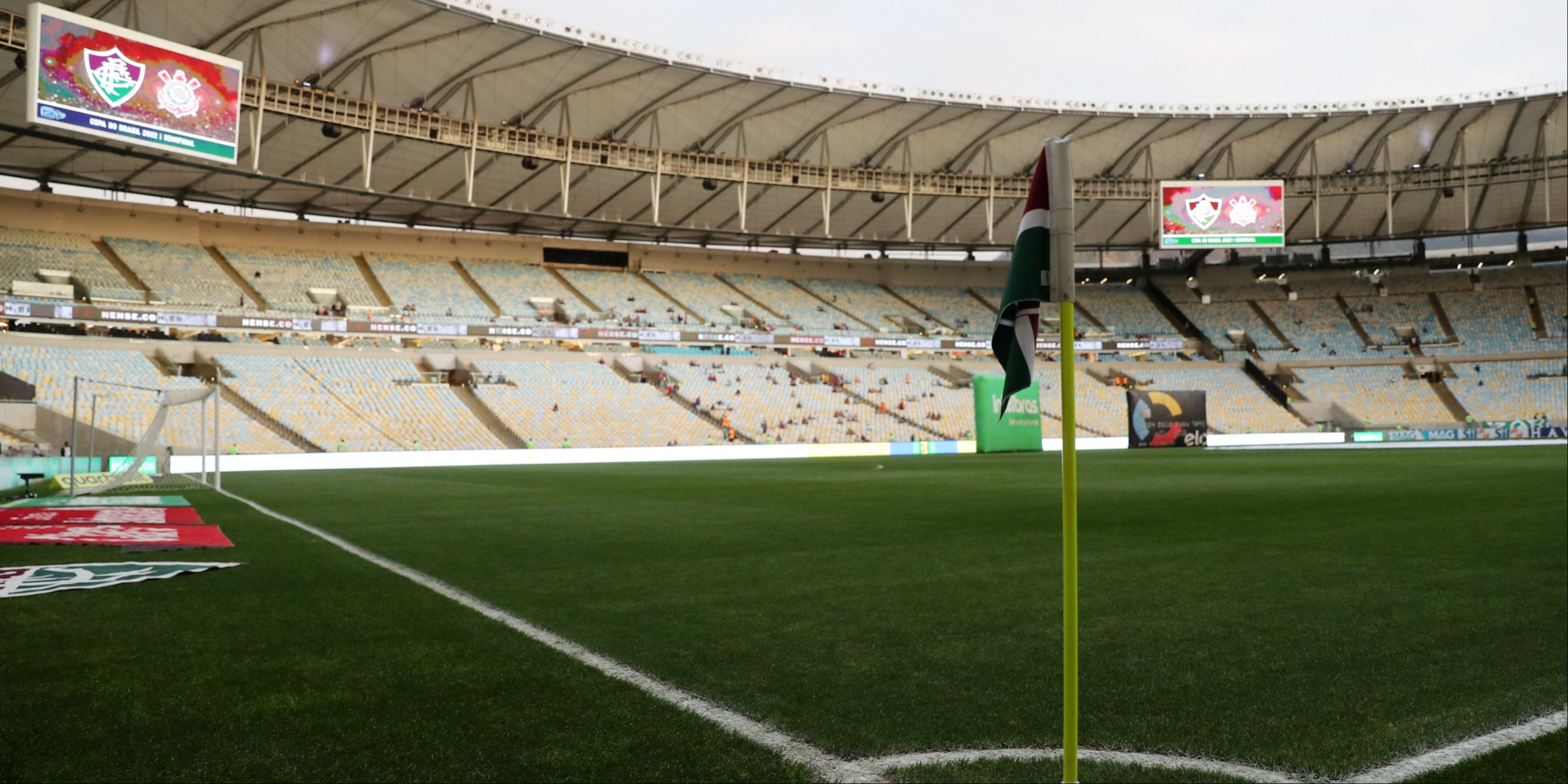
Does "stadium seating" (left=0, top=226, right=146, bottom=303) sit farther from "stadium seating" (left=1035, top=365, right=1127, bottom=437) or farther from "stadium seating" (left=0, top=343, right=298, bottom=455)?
"stadium seating" (left=1035, top=365, right=1127, bottom=437)

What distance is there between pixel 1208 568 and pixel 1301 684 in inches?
154

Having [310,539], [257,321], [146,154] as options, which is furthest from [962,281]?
[310,539]

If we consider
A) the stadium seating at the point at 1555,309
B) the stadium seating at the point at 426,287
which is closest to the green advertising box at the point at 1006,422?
the stadium seating at the point at 426,287

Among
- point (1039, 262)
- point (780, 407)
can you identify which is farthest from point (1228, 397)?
point (1039, 262)

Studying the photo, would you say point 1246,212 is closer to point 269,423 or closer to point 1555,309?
point 1555,309

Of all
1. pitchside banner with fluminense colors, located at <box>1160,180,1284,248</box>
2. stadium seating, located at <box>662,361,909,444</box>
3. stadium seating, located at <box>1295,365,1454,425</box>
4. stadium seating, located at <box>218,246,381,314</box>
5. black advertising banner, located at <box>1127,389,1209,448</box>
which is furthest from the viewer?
stadium seating, located at <box>1295,365,1454,425</box>

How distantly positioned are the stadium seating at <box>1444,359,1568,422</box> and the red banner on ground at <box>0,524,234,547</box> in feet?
196

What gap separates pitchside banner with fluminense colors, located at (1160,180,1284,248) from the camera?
49906mm

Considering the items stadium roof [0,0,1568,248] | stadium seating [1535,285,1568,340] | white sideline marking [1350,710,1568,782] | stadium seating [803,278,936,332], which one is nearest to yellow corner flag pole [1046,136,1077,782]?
white sideline marking [1350,710,1568,782]

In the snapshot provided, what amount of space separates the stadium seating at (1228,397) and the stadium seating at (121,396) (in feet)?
141

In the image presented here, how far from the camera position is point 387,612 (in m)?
6.82

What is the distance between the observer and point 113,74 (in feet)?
101

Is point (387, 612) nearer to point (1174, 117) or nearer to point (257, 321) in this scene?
point (257, 321)

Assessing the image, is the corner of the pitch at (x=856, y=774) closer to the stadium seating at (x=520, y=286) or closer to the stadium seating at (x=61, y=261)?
the stadium seating at (x=61, y=261)
